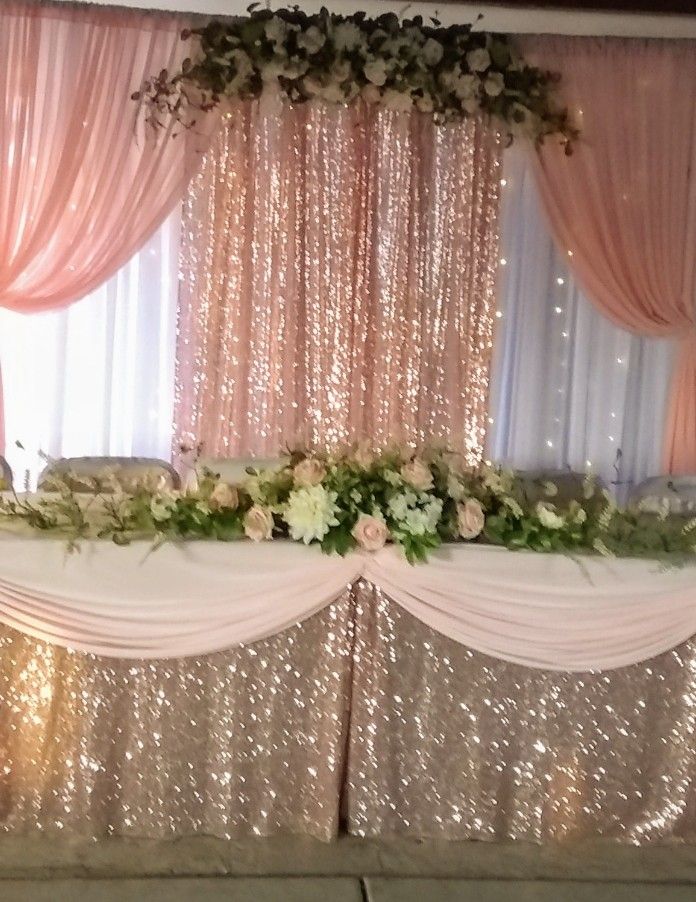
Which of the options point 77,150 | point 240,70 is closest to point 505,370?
point 240,70

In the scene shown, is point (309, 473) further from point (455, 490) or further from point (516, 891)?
point (516, 891)

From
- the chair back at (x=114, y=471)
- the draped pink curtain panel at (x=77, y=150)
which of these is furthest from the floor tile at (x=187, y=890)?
the draped pink curtain panel at (x=77, y=150)

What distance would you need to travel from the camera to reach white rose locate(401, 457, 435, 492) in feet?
7.60

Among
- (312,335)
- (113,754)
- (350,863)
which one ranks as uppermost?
(312,335)

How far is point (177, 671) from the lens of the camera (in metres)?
2.32

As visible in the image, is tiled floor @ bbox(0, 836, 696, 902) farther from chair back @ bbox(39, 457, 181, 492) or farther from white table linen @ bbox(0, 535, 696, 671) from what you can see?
chair back @ bbox(39, 457, 181, 492)

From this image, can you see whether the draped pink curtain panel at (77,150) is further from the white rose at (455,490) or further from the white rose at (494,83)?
the white rose at (455,490)

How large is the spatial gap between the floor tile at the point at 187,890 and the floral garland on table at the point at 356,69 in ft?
10.8

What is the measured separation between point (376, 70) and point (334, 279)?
95 centimetres

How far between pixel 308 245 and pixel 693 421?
211 centimetres

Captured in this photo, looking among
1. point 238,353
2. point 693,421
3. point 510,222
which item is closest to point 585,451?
point 693,421

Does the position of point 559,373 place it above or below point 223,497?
above

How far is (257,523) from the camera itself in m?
2.27

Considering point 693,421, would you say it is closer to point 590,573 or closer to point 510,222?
point 510,222
